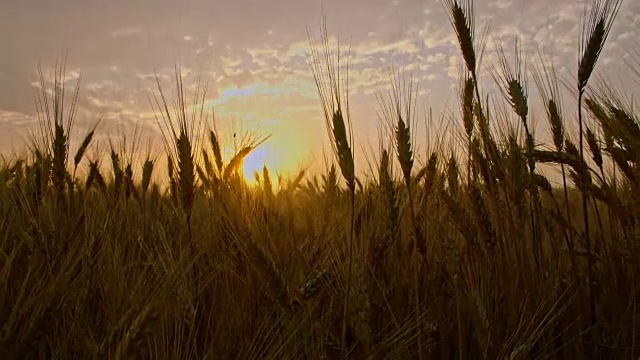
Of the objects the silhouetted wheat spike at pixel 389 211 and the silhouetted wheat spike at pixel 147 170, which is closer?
the silhouetted wheat spike at pixel 389 211

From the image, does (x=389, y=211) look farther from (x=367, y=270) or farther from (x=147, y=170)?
(x=147, y=170)

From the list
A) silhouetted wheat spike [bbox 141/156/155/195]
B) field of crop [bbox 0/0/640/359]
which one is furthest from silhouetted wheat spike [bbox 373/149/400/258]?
silhouetted wheat spike [bbox 141/156/155/195]

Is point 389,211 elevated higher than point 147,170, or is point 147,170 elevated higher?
point 147,170

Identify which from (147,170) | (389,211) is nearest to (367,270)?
(389,211)

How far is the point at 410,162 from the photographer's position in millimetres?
1960

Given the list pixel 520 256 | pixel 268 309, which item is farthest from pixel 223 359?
pixel 520 256

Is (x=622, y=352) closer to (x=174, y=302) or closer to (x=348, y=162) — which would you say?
(x=348, y=162)

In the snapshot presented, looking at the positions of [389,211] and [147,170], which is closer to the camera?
[389,211]

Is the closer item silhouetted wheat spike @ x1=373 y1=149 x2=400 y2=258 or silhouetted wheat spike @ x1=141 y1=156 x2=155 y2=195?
silhouetted wheat spike @ x1=373 y1=149 x2=400 y2=258

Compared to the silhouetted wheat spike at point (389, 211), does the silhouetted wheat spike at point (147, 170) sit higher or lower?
higher

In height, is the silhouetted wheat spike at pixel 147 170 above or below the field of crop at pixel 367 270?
above

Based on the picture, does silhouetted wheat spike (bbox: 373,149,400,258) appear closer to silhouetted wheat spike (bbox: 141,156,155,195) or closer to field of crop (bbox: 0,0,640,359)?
field of crop (bbox: 0,0,640,359)

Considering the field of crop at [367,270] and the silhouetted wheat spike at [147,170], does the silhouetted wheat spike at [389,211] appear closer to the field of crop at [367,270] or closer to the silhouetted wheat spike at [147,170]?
the field of crop at [367,270]

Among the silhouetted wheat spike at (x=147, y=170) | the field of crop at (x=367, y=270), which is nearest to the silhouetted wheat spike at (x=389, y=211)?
the field of crop at (x=367, y=270)
